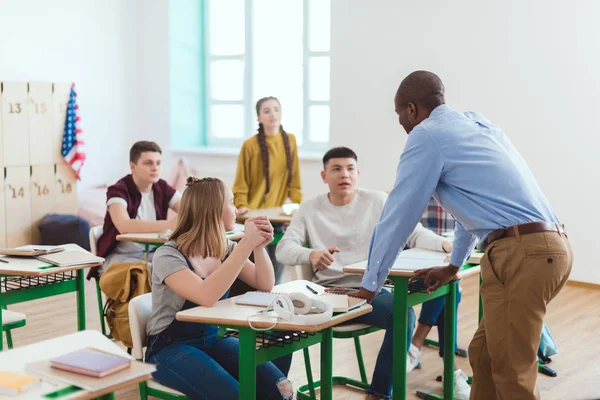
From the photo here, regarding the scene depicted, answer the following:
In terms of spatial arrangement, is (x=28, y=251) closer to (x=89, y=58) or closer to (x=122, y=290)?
(x=122, y=290)

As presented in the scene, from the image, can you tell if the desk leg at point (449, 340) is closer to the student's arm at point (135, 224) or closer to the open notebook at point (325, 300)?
the open notebook at point (325, 300)

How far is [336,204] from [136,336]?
1.52 metres

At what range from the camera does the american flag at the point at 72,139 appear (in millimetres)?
7574

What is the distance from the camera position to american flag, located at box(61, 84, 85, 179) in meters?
7.57

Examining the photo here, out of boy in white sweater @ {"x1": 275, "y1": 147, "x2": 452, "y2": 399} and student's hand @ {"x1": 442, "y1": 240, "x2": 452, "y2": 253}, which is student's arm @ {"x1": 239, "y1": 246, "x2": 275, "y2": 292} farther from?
student's hand @ {"x1": 442, "y1": 240, "x2": 452, "y2": 253}

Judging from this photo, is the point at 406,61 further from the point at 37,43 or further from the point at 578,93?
the point at 37,43

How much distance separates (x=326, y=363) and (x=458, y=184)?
764 mm

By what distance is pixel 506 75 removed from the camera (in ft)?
21.3

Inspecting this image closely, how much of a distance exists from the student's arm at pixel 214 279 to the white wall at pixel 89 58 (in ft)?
17.5

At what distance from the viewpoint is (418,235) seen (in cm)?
387

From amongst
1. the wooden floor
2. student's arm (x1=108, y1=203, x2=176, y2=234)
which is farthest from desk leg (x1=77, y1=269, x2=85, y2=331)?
student's arm (x1=108, y1=203, x2=176, y2=234)

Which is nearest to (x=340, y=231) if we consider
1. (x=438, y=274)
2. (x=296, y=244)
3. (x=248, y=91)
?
(x=296, y=244)

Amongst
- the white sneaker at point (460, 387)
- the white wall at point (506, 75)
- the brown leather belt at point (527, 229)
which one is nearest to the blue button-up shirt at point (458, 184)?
the brown leather belt at point (527, 229)

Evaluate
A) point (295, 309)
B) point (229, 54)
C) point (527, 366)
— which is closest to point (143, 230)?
point (295, 309)
